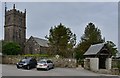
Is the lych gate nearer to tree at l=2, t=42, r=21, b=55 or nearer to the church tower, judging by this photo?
tree at l=2, t=42, r=21, b=55

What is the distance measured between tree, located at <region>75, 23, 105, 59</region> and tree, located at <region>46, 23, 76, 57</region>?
7056 mm

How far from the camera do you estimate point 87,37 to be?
66.9 metres

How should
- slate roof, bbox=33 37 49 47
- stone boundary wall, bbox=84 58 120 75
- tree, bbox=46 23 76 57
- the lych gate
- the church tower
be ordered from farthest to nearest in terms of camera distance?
the church tower
slate roof, bbox=33 37 49 47
tree, bbox=46 23 76 57
the lych gate
stone boundary wall, bbox=84 58 120 75

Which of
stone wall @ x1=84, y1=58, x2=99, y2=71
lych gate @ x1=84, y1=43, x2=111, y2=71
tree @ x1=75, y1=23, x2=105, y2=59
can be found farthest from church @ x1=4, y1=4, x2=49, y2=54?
stone wall @ x1=84, y1=58, x2=99, y2=71

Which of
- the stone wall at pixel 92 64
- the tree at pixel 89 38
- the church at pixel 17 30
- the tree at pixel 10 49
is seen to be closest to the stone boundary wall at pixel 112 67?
the stone wall at pixel 92 64

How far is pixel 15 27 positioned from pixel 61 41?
44.6 m

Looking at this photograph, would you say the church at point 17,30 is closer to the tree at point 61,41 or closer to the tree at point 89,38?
the tree at point 89,38

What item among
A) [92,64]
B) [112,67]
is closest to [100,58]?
[112,67]

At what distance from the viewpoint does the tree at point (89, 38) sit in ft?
198

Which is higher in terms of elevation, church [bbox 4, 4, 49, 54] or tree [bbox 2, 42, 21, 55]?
church [bbox 4, 4, 49, 54]

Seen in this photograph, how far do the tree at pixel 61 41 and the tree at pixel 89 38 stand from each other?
706 cm

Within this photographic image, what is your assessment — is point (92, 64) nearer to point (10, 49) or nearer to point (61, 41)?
point (61, 41)

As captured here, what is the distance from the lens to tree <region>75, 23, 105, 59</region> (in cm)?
6024

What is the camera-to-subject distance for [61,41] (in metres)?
51.1
